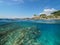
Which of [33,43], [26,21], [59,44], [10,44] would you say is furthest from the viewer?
[26,21]

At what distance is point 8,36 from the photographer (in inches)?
396

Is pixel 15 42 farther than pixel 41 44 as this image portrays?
No

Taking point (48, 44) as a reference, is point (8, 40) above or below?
above

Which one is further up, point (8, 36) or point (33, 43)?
point (8, 36)

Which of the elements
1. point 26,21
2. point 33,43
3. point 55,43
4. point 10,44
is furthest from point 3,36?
point 26,21

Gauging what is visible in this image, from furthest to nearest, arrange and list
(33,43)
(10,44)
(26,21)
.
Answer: (26,21)
(33,43)
(10,44)

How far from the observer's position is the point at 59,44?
416 inches

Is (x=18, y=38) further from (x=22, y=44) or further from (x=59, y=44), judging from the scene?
(x=59, y=44)

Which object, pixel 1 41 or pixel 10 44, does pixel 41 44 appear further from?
pixel 1 41

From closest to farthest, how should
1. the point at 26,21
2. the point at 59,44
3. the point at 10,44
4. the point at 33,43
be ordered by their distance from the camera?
the point at 10,44, the point at 33,43, the point at 59,44, the point at 26,21

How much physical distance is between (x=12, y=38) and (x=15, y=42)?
0.84 meters

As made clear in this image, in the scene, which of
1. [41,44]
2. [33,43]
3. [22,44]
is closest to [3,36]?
[22,44]

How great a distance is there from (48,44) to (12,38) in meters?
3.61

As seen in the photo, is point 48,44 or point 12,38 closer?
point 12,38
